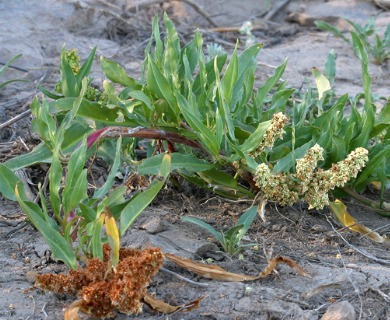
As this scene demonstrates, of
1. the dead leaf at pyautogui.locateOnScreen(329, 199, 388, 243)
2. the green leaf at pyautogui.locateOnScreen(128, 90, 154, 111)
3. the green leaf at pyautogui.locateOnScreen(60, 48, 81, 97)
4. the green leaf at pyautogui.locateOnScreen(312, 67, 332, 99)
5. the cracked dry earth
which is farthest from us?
the green leaf at pyautogui.locateOnScreen(312, 67, 332, 99)

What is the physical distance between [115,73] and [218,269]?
97cm

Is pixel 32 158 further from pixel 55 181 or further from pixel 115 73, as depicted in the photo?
pixel 115 73

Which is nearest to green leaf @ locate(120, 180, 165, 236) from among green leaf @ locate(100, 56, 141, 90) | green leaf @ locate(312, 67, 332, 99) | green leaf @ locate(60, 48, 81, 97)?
green leaf @ locate(100, 56, 141, 90)

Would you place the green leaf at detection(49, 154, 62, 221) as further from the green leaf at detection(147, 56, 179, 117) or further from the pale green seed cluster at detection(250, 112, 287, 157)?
the pale green seed cluster at detection(250, 112, 287, 157)

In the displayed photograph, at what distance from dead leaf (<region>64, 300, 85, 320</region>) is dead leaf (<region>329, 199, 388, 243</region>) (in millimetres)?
1278

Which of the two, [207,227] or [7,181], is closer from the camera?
[7,181]

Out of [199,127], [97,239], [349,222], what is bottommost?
[349,222]

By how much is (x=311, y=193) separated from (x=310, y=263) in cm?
34

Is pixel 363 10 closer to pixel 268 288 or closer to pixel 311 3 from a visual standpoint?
pixel 311 3

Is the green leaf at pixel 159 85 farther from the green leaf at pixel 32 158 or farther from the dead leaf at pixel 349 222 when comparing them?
the dead leaf at pixel 349 222

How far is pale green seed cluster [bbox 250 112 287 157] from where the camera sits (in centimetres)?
305

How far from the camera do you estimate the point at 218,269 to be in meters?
2.74

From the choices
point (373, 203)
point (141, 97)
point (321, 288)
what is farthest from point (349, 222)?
point (141, 97)

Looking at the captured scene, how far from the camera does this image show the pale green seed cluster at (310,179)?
306cm
